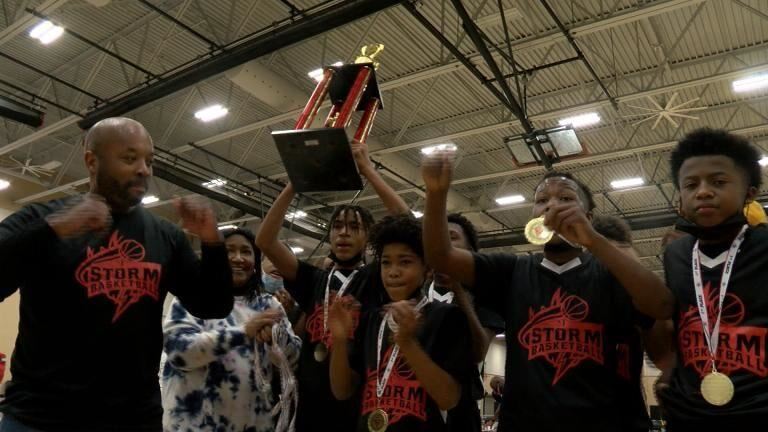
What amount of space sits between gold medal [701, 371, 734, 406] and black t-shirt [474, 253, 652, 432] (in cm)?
31

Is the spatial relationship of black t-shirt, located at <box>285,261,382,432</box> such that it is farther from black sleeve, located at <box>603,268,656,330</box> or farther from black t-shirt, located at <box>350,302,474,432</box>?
black sleeve, located at <box>603,268,656,330</box>

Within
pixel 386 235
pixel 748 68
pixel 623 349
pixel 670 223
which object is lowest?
pixel 623 349

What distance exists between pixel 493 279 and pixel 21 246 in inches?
61.2

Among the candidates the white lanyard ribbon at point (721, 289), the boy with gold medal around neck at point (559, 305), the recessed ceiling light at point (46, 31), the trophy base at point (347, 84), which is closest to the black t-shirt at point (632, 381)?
the boy with gold medal around neck at point (559, 305)

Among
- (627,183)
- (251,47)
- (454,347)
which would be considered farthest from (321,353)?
(627,183)

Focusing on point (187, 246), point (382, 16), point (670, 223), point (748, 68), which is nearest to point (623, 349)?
point (187, 246)

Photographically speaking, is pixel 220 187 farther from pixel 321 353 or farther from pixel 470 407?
pixel 470 407

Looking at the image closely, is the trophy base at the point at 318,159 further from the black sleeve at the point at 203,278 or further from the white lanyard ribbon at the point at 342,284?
the black sleeve at the point at 203,278

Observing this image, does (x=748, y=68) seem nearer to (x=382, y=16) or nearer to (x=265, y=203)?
(x=382, y=16)

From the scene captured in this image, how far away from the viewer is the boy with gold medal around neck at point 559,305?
6.33 ft

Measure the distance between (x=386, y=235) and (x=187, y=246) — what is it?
817 mm

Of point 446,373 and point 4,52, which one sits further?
point 4,52

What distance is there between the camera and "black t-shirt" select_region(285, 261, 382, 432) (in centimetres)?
260

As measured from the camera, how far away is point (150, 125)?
1238 centimetres
